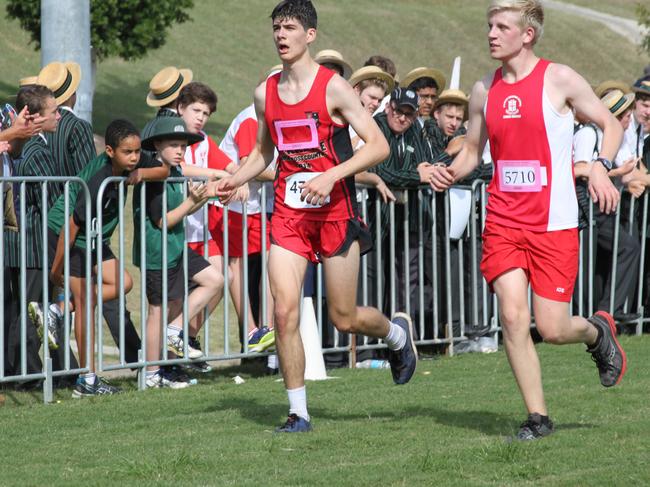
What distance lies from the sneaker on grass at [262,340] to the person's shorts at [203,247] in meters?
0.67

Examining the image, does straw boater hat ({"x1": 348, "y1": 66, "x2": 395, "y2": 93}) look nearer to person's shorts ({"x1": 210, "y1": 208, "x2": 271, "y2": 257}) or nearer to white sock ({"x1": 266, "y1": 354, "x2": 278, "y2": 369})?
Answer: person's shorts ({"x1": 210, "y1": 208, "x2": 271, "y2": 257})

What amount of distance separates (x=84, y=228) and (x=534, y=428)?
367 cm

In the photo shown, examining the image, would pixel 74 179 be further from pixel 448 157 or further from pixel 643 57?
pixel 643 57

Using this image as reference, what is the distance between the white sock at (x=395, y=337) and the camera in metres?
7.89

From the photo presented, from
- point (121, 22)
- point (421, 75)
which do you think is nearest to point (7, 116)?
point (421, 75)

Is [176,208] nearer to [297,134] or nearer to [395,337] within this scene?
[395,337]

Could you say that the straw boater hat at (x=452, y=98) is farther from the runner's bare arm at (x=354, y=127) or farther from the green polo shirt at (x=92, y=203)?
the runner's bare arm at (x=354, y=127)

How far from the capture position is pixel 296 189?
7188mm

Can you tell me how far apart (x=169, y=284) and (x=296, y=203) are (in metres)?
2.61

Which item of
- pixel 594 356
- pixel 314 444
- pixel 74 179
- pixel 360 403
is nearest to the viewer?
pixel 314 444

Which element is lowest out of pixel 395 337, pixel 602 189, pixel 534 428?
pixel 534 428

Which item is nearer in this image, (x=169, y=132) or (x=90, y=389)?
(x=90, y=389)

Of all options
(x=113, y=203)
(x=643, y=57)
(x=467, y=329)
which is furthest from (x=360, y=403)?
(x=643, y=57)

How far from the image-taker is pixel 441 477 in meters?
5.83
